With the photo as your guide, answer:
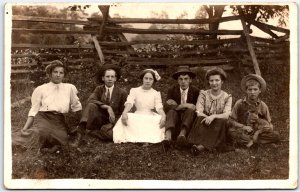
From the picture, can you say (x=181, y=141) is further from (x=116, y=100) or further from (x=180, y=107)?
(x=116, y=100)

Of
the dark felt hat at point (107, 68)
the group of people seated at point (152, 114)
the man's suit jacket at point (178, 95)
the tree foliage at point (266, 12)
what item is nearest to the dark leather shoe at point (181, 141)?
the group of people seated at point (152, 114)

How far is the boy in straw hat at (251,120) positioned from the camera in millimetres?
3709

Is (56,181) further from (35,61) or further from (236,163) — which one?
(236,163)

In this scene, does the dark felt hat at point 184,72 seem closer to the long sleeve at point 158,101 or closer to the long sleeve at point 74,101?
the long sleeve at point 158,101

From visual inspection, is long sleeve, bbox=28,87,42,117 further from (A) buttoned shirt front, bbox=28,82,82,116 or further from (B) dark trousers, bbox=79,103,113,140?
(B) dark trousers, bbox=79,103,113,140

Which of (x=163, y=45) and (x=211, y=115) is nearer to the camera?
(x=211, y=115)

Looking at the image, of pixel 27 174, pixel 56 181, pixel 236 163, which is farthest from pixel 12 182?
pixel 236 163

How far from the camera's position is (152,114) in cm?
371

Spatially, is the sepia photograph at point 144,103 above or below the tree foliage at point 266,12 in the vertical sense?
below

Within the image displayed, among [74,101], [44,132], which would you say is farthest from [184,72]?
[44,132]

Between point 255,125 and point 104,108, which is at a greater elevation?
point 104,108

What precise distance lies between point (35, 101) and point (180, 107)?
1347mm

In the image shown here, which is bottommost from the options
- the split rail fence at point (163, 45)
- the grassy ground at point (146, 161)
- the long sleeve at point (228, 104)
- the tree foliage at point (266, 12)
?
the grassy ground at point (146, 161)

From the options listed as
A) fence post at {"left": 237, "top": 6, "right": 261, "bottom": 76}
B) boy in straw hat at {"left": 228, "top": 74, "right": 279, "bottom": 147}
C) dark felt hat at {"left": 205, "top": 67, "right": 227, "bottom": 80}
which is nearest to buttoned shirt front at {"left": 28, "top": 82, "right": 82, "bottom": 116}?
dark felt hat at {"left": 205, "top": 67, "right": 227, "bottom": 80}
